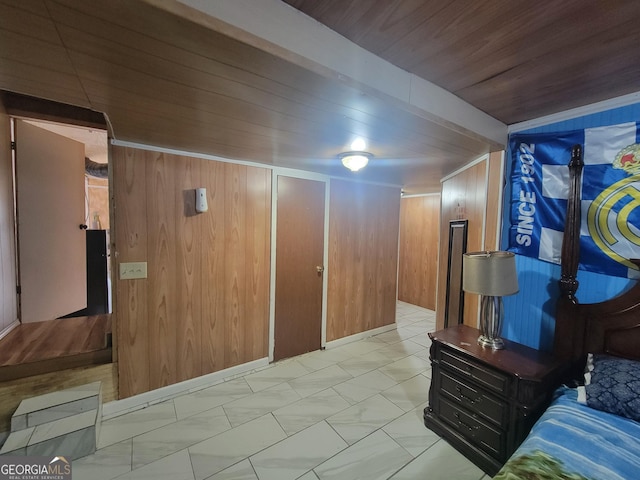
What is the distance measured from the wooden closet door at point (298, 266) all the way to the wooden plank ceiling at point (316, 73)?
1.17 m

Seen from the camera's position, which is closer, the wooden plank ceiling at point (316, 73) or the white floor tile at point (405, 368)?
the wooden plank ceiling at point (316, 73)

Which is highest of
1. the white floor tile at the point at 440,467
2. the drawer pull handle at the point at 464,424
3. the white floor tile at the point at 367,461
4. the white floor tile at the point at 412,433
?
the drawer pull handle at the point at 464,424

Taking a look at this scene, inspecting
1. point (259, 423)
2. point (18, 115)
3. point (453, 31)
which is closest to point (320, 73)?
point (453, 31)

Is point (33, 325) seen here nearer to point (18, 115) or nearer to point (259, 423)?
point (18, 115)

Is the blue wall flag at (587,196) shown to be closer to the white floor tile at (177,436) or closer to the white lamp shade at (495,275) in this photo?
the white lamp shade at (495,275)

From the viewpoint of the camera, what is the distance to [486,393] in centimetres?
162

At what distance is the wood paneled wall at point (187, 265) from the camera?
2129 mm

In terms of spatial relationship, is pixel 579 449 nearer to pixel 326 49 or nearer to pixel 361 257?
pixel 326 49

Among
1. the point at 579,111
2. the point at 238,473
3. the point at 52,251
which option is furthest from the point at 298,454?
the point at 52,251

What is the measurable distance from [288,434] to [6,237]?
106 inches

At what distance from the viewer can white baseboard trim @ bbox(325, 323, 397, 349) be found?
336 cm

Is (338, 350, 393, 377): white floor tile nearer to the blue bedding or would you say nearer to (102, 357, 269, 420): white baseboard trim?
(102, 357, 269, 420): white baseboard trim

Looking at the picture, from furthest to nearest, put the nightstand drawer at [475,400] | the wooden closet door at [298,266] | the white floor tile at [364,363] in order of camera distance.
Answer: the wooden closet door at [298,266]
the white floor tile at [364,363]
the nightstand drawer at [475,400]

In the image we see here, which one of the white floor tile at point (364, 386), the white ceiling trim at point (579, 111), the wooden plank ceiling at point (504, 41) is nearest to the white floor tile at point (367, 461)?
the white floor tile at point (364, 386)
